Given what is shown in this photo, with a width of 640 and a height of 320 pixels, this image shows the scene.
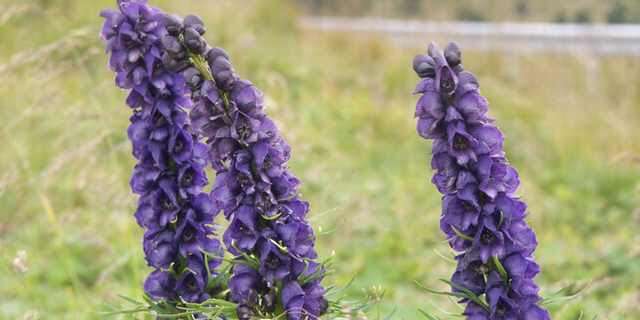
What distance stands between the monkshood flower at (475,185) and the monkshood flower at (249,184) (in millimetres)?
341

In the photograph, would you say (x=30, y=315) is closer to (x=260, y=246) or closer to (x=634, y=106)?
(x=260, y=246)

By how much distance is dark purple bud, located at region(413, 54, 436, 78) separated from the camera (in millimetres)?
1885

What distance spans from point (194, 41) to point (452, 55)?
1.83 feet

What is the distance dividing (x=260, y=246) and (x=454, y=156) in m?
0.49

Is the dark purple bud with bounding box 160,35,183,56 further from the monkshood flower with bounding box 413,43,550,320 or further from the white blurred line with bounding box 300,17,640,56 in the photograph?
the white blurred line with bounding box 300,17,640,56

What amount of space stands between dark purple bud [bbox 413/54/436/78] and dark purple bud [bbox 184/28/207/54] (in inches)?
18.4

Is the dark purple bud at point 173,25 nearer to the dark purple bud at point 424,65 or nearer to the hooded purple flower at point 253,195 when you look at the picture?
the hooded purple flower at point 253,195

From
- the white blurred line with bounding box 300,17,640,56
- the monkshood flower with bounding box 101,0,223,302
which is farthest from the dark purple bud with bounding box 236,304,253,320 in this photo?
the white blurred line with bounding box 300,17,640,56

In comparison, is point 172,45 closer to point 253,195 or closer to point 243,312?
point 253,195

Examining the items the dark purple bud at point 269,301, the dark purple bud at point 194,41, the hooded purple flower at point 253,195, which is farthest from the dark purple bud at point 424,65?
the dark purple bud at point 269,301

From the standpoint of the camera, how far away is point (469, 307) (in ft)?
6.62

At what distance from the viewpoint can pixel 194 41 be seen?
76.0 inches

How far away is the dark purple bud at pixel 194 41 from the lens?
6.33 feet

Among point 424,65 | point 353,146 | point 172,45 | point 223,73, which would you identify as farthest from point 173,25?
point 353,146
